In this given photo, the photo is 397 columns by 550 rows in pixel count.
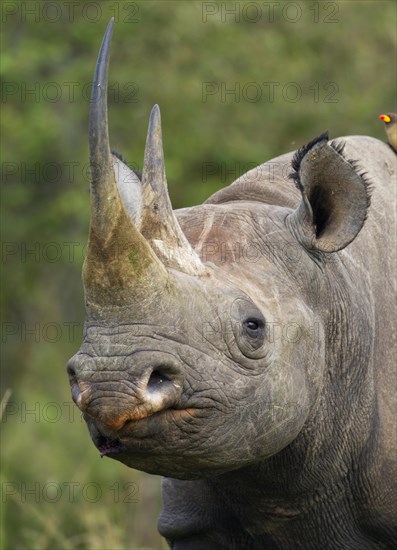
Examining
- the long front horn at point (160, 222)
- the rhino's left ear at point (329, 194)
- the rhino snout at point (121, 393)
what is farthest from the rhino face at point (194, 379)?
the rhino's left ear at point (329, 194)

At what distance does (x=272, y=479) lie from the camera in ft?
Result: 22.1

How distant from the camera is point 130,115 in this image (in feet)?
55.5

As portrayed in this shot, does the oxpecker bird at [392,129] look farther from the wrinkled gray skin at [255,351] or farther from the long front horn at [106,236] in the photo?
the long front horn at [106,236]

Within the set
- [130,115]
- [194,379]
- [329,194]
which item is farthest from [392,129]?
[130,115]

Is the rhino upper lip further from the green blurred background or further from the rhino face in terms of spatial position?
the green blurred background

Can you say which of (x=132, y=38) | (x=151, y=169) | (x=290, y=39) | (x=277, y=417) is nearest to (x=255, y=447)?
(x=277, y=417)

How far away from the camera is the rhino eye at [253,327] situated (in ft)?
19.9

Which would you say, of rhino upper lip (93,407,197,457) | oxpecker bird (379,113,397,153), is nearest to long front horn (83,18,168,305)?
rhino upper lip (93,407,197,457)

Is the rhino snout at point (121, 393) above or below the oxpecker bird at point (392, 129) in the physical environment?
below

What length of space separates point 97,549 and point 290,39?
9.44m

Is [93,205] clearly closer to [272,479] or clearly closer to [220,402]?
[220,402]

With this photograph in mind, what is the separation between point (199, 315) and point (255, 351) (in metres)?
0.37

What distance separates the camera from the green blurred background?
1584 cm

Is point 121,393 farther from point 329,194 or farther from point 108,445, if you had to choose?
point 329,194
